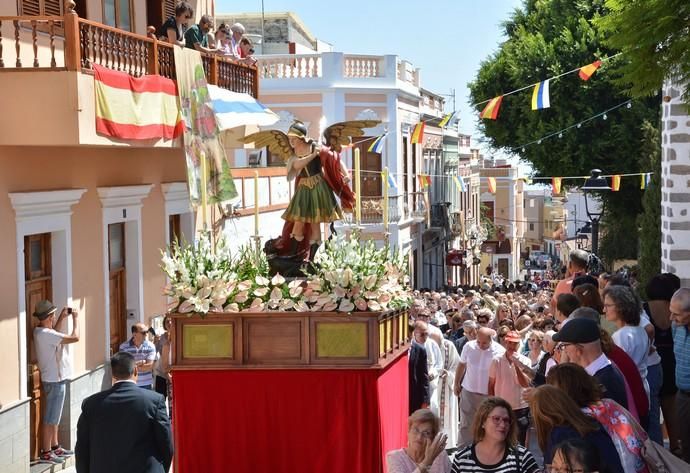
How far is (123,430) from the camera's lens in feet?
25.1

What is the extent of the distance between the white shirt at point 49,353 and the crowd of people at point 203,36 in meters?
4.55

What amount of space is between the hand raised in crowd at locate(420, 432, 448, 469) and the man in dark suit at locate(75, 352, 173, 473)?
174cm

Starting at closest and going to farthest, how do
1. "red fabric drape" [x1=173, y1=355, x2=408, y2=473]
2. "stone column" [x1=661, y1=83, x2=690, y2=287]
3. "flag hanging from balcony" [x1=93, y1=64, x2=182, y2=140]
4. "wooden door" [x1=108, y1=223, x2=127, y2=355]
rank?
"red fabric drape" [x1=173, y1=355, x2=408, y2=473] → "flag hanging from balcony" [x1=93, y1=64, x2=182, y2=140] → "wooden door" [x1=108, y1=223, x2=127, y2=355] → "stone column" [x1=661, y1=83, x2=690, y2=287]

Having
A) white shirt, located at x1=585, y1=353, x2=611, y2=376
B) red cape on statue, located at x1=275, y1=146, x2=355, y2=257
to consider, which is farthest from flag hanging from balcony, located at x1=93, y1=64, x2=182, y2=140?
white shirt, located at x1=585, y1=353, x2=611, y2=376

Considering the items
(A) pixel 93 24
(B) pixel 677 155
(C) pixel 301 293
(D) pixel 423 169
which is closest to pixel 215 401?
(C) pixel 301 293

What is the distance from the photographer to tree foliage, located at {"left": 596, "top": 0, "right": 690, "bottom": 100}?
8031 millimetres

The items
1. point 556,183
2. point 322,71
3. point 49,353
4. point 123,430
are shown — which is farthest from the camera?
point 322,71

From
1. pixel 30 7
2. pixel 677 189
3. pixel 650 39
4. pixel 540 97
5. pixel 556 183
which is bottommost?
pixel 556 183

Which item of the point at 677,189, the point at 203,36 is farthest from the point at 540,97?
the point at 203,36

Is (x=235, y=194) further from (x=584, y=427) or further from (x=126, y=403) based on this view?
(x=584, y=427)

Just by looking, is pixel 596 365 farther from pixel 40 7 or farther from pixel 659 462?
pixel 40 7

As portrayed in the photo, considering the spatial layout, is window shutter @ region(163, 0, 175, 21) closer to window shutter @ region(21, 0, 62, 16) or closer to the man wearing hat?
window shutter @ region(21, 0, 62, 16)

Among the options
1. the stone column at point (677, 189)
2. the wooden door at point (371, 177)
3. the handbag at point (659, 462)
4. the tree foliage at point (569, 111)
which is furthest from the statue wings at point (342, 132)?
the wooden door at point (371, 177)

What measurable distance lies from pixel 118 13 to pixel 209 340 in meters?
8.13
